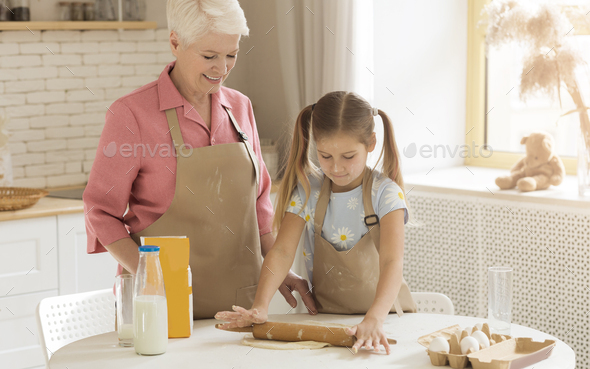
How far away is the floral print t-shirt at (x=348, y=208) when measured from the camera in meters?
1.48

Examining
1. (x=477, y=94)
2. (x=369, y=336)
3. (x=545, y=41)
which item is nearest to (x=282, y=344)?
(x=369, y=336)

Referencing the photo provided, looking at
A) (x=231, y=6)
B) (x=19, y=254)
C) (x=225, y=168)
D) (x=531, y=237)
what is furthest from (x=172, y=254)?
(x=531, y=237)

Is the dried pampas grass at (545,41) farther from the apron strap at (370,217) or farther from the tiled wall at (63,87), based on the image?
the tiled wall at (63,87)

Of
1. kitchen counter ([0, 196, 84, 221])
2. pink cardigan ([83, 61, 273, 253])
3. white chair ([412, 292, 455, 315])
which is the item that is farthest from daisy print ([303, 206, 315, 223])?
kitchen counter ([0, 196, 84, 221])

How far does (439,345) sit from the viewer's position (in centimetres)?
118

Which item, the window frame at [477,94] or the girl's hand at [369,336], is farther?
the window frame at [477,94]

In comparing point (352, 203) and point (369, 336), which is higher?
point (352, 203)

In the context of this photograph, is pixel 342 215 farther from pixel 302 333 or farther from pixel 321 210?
pixel 302 333

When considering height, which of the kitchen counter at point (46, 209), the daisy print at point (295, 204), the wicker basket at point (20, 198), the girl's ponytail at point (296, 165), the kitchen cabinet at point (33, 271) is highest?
the girl's ponytail at point (296, 165)

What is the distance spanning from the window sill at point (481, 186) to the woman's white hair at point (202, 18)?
1.31m

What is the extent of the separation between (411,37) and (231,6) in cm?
148

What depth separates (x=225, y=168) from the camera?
1543 millimetres

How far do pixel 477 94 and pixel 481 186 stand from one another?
0.57m

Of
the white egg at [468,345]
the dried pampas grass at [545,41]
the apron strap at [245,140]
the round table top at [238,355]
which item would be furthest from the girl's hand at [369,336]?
the dried pampas grass at [545,41]
